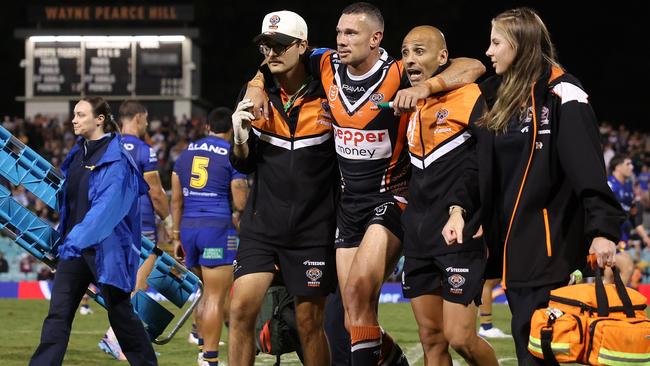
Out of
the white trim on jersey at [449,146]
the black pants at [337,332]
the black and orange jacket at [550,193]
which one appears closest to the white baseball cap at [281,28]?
the white trim on jersey at [449,146]

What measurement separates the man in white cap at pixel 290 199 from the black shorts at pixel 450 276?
2.41 feet

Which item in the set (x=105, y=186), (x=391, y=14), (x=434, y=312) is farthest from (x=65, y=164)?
(x=391, y=14)

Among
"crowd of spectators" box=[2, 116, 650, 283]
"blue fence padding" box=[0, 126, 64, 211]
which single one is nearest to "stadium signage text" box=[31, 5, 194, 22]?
"crowd of spectators" box=[2, 116, 650, 283]

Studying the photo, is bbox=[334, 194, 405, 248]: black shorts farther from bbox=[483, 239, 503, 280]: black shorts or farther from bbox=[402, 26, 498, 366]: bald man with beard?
bbox=[483, 239, 503, 280]: black shorts

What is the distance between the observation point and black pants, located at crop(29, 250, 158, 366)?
7602mm

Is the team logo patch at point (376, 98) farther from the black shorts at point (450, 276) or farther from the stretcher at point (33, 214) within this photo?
the stretcher at point (33, 214)

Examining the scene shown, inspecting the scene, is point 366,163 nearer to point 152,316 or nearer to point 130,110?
point 152,316

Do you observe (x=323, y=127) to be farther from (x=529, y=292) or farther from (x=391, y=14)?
(x=391, y=14)

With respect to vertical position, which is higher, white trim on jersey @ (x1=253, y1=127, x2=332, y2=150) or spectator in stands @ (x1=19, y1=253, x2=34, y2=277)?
white trim on jersey @ (x1=253, y1=127, x2=332, y2=150)

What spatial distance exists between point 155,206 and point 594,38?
110ft

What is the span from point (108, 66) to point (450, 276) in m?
27.3

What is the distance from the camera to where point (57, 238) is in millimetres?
8875

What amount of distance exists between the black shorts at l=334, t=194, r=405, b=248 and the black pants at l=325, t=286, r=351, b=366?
870 millimetres

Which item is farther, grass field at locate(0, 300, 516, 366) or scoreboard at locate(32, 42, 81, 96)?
scoreboard at locate(32, 42, 81, 96)
